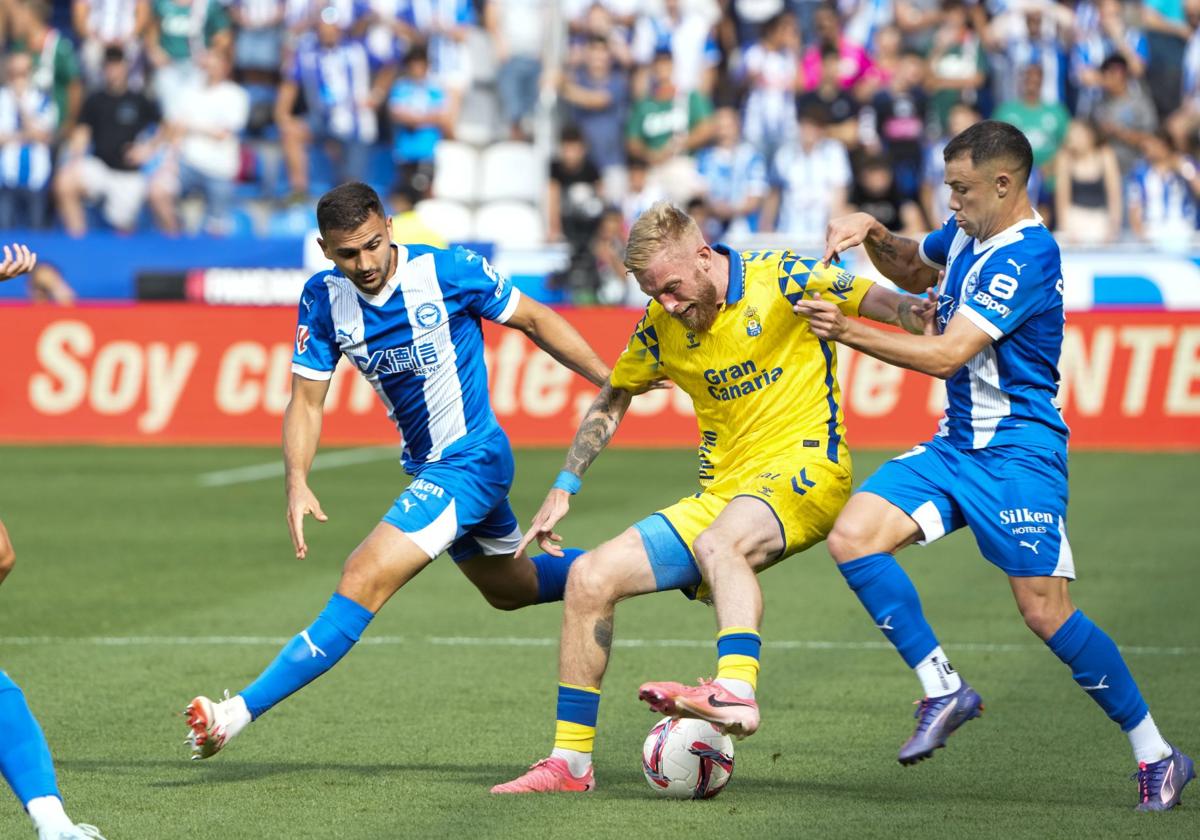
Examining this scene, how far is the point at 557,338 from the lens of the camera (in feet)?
23.1

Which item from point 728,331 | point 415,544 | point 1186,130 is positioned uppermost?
point 1186,130

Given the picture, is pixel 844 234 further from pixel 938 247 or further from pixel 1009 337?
pixel 1009 337

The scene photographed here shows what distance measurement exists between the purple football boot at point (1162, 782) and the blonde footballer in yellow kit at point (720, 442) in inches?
50.4

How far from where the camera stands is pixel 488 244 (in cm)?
2069

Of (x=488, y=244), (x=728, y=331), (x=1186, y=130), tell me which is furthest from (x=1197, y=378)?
(x=728, y=331)

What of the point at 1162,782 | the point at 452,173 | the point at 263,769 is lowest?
the point at 263,769

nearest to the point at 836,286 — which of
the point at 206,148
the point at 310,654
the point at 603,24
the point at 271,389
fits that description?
the point at 310,654

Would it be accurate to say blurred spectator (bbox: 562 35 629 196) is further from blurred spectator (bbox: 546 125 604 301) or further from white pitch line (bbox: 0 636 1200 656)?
white pitch line (bbox: 0 636 1200 656)

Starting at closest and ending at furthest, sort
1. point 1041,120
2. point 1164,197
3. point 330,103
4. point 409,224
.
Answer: point 409,224, point 1164,197, point 1041,120, point 330,103

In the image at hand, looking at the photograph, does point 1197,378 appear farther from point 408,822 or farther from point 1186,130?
point 408,822

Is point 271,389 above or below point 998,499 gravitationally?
below

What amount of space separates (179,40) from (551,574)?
1799 cm

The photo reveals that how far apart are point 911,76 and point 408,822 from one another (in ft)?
53.8

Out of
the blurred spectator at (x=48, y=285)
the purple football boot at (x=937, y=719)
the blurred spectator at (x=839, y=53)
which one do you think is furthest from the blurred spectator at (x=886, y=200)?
the purple football boot at (x=937, y=719)
